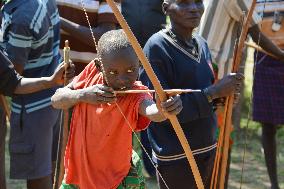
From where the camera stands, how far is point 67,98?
3.29 m

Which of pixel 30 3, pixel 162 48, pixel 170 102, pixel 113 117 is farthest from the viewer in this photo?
pixel 30 3

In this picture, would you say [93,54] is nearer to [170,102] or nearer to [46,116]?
[46,116]

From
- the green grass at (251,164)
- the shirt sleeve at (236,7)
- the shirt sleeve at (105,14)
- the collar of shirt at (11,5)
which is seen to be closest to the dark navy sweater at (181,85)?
the shirt sleeve at (236,7)

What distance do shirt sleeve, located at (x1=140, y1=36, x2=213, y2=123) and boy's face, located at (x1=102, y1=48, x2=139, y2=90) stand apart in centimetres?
47

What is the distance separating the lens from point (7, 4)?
13.6ft

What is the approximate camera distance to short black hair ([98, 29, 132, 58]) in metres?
3.20

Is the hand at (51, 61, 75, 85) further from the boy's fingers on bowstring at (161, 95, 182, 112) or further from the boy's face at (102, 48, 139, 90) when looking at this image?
the boy's fingers on bowstring at (161, 95, 182, 112)

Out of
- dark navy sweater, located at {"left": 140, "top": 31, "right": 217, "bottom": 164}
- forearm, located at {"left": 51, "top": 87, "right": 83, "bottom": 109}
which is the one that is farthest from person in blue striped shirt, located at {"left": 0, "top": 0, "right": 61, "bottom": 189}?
forearm, located at {"left": 51, "top": 87, "right": 83, "bottom": 109}

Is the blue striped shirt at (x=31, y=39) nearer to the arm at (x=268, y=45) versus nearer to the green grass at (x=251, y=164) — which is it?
the arm at (x=268, y=45)

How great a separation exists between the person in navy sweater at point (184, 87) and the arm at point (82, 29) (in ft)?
2.81

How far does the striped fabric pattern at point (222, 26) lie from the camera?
4.39 metres

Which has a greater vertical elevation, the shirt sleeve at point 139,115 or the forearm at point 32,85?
the shirt sleeve at point 139,115

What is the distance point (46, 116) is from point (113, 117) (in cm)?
114

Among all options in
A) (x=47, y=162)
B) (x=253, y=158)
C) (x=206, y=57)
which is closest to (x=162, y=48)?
(x=206, y=57)
